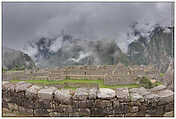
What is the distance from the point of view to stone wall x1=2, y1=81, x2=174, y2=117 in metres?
2.91

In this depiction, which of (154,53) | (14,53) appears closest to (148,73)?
(154,53)

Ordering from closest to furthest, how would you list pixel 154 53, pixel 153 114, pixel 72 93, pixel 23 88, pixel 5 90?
pixel 153 114 → pixel 72 93 → pixel 23 88 → pixel 5 90 → pixel 154 53

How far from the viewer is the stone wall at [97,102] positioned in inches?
115

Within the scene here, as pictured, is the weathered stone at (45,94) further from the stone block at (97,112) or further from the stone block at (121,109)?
the stone block at (121,109)

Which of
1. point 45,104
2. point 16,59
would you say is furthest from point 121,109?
point 16,59

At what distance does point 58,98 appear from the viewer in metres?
3.08

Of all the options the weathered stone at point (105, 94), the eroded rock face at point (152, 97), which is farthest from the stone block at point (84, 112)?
the eroded rock face at point (152, 97)

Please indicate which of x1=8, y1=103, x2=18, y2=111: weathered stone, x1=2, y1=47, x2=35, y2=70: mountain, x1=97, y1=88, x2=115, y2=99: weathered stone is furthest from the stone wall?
x1=2, y1=47, x2=35, y2=70: mountain

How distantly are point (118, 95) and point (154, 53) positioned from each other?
138 feet

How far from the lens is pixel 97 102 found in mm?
2979

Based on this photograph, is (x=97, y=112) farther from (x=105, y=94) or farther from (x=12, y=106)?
(x=12, y=106)

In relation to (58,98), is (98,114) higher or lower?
lower

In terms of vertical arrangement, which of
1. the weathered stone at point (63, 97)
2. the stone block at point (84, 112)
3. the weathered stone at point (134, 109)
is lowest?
the stone block at point (84, 112)

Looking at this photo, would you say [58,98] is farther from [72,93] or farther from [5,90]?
[5,90]
